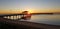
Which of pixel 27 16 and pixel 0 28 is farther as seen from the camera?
pixel 27 16

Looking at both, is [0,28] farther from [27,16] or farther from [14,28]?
[27,16]

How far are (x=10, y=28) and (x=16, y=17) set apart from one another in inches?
253

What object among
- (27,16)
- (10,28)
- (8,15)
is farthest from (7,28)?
(8,15)

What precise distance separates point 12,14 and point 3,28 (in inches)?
242

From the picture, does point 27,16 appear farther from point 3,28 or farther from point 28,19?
point 3,28

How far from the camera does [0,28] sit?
18.3 feet

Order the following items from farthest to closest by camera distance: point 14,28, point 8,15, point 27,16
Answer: point 8,15 < point 27,16 < point 14,28

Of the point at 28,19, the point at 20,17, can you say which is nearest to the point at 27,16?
the point at 28,19

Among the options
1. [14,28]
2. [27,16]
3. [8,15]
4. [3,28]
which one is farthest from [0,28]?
[8,15]

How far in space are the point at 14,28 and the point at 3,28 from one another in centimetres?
52

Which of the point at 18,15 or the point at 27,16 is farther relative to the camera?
the point at 18,15

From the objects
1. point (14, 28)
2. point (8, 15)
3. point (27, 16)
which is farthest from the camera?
point (8, 15)

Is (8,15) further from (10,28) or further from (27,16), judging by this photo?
(10,28)

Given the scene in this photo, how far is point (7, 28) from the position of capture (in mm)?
5613
